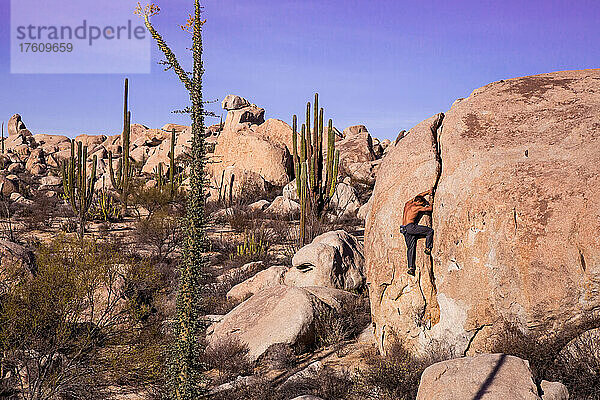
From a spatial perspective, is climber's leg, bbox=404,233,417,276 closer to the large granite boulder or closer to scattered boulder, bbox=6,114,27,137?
the large granite boulder

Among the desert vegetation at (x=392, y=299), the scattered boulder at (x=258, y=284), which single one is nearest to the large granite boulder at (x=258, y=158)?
the scattered boulder at (x=258, y=284)

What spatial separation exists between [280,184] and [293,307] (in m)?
20.4

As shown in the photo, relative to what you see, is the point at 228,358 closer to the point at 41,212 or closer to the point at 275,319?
the point at 275,319

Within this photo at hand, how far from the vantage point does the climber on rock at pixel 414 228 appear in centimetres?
741

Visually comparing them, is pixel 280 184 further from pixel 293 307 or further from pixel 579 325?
pixel 579 325

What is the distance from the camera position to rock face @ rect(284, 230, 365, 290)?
1118cm

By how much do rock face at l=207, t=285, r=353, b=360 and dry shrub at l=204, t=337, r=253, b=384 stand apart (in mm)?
115

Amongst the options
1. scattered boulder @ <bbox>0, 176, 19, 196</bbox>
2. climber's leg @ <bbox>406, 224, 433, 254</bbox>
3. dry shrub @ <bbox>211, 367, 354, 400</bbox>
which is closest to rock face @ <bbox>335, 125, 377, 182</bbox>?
scattered boulder @ <bbox>0, 176, 19, 196</bbox>

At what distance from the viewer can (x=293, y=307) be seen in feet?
30.1

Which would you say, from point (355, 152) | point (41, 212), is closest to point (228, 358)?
point (41, 212)

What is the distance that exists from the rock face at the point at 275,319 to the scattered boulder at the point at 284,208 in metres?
11.9

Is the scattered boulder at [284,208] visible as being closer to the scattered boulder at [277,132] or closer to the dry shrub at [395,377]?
the scattered boulder at [277,132]

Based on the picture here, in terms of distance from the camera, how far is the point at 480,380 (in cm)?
525

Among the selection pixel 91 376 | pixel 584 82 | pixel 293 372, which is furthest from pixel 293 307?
pixel 584 82
